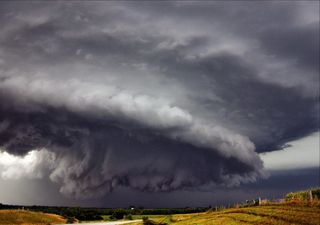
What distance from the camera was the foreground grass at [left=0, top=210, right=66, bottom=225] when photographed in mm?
158550

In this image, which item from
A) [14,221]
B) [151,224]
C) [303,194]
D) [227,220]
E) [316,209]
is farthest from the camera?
[14,221]

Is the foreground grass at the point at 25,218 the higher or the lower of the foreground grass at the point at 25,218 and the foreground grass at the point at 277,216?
the lower

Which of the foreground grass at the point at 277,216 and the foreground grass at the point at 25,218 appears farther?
the foreground grass at the point at 25,218

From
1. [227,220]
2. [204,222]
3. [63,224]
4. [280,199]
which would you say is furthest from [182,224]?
[63,224]

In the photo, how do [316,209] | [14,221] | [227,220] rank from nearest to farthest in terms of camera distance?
[316,209], [227,220], [14,221]

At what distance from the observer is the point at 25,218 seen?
537 feet

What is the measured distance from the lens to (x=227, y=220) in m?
75.4

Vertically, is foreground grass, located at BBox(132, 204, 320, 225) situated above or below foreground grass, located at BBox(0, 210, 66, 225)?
above

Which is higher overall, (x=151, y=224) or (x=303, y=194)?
(x=303, y=194)

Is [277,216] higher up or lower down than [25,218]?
higher up

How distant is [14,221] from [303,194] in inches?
4957

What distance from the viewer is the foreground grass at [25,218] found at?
520 ft

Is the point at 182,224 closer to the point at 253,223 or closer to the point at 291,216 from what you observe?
the point at 253,223

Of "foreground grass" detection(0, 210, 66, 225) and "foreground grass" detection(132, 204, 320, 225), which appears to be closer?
"foreground grass" detection(132, 204, 320, 225)
